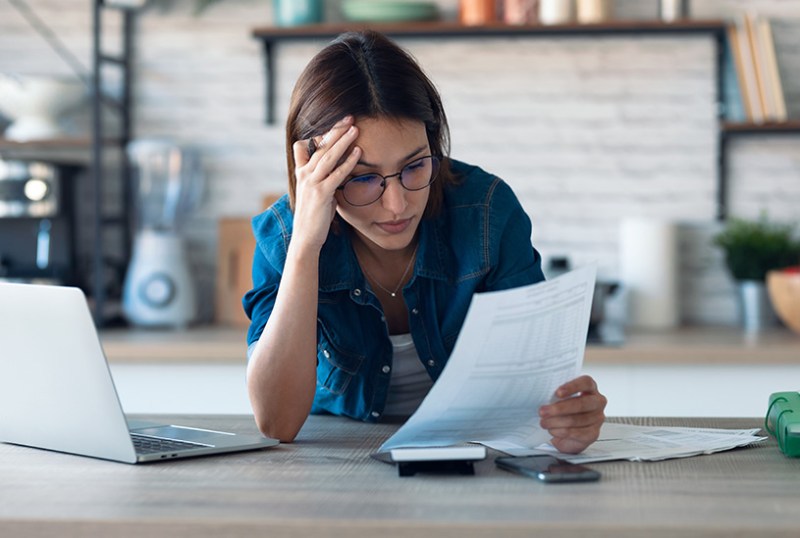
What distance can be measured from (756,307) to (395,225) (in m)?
1.91

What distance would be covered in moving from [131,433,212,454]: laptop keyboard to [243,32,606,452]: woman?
0.14 meters

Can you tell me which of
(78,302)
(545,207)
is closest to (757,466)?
(78,302)

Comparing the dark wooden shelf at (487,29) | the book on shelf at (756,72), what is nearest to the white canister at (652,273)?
the book on shelf at (756,72)

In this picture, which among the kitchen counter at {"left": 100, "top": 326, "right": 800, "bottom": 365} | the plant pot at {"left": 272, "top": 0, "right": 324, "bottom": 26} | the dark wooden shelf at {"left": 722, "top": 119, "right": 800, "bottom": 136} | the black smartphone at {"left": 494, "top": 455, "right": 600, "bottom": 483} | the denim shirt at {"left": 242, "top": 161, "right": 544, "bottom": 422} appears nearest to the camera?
the black smartphone at {"left": 494, "top": 455, "right": 600, "bottom": 483}

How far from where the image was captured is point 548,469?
1.15 m

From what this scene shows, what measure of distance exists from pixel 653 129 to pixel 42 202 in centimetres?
187

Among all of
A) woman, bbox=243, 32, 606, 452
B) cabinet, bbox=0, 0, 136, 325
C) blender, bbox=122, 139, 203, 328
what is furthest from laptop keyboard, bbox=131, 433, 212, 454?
cabinet, bbox=0, 0, 136, 325

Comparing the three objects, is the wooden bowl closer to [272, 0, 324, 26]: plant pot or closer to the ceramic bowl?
[272, 0, 324, 26]: plant pot

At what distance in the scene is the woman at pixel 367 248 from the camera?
148 centimetres

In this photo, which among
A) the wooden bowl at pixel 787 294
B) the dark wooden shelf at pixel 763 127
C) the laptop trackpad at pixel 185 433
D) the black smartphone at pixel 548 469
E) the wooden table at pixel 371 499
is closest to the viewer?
the wooden table at pixel 371 499

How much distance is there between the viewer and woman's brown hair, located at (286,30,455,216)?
149 centimetres

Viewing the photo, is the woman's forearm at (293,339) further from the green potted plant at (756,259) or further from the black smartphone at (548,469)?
the green potted plant at (756,259)

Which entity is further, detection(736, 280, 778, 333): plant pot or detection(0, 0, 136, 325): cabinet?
detection(0, 0, 136, 325): cabinet

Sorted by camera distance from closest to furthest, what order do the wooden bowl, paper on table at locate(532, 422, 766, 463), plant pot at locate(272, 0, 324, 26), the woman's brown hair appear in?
paper on table at locate(532, 422, 766, 463), the woman's brown hair, the wooden bowl, plant pot at locate(272, 0, 324, 26)
